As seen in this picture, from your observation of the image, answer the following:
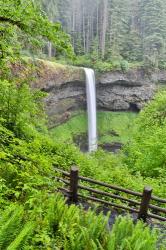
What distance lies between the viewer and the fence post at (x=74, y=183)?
963 cm

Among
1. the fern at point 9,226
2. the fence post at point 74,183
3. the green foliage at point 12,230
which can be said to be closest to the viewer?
the green foliage at point 12,230

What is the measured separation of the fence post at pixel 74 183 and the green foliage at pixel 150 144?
17.8 feet

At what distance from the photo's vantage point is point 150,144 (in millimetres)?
16703

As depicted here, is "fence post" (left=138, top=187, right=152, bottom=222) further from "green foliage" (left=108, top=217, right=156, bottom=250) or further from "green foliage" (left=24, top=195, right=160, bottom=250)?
"green foliage" (left=108, top=217, right=156, bottom=250)

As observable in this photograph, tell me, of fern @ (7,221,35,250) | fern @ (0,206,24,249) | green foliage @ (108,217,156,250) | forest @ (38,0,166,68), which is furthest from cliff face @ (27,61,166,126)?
fern @ (7,221,35,250)

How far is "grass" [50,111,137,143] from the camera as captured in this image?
42219 millimetres

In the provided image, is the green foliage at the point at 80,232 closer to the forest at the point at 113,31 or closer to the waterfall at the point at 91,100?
the waterfall at the point at 91,100

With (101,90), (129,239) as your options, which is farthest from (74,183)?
(101,90)

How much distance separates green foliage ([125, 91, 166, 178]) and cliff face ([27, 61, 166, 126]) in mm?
15880

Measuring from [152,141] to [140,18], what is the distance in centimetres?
4854

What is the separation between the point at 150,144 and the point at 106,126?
29.7 metres

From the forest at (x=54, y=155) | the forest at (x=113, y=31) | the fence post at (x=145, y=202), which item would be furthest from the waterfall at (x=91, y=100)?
the fence post at (x=145, y=202)

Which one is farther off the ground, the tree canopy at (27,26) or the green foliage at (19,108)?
the tree canopy at (27,26)

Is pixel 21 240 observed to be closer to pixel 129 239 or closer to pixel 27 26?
pixel 129 239
